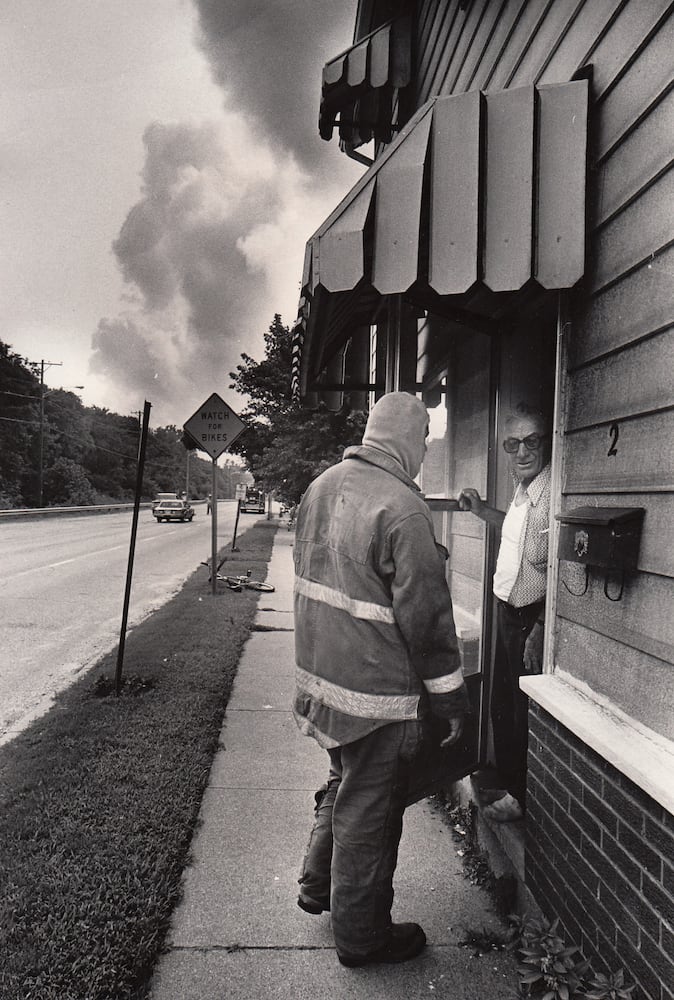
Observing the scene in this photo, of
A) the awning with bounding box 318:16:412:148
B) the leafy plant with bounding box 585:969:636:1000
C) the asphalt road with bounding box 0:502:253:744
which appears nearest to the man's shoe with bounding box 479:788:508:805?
the leafy plant with bounding box 585:969:636:1000

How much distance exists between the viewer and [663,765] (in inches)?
66.1

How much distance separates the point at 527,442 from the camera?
3.00 metres

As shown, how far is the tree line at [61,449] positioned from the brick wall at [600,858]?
2616 centimetres

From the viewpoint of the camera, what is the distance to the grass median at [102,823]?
2.18m

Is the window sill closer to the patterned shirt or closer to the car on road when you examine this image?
the patterned shirt

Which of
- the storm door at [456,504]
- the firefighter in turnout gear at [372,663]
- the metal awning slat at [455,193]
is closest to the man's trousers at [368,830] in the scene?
the firefighter in turnout gear at [372,663]

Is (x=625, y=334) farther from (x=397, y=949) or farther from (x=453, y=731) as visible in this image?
(x=397, y=949)

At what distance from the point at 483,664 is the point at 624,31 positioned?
2.75 m

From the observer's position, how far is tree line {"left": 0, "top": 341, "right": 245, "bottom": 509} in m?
43.3

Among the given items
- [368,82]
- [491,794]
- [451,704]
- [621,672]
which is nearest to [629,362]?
[621,672]

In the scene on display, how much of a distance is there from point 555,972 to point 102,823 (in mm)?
2128

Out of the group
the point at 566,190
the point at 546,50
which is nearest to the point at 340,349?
the point at 546,50

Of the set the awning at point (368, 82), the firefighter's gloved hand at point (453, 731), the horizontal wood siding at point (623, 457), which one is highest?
the awning at point (368, 82)

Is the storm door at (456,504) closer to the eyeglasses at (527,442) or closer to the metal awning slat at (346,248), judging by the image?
the eyeglasses at (527,442)
